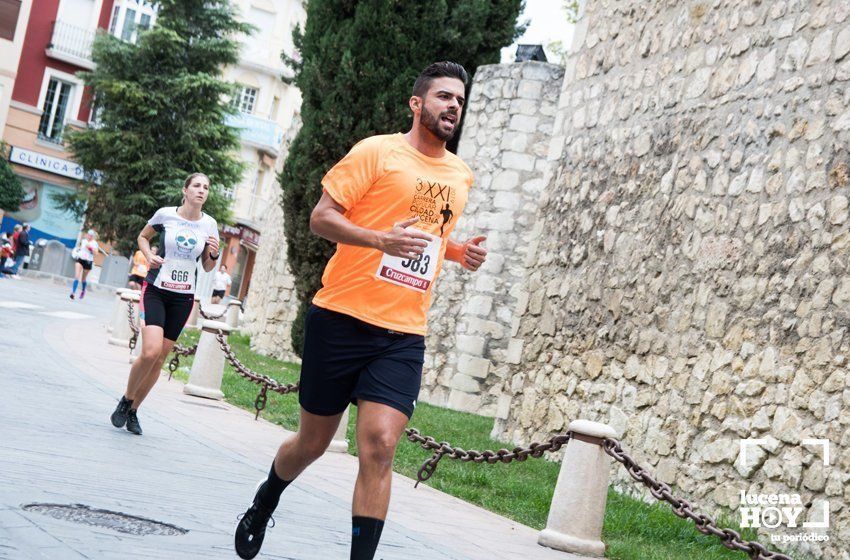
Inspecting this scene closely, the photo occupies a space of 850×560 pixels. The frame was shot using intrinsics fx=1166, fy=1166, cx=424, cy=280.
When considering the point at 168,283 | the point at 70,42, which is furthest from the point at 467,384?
the point at 70,42

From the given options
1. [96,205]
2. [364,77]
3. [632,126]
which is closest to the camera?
[632,126]

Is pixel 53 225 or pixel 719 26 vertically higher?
pixel 719 26

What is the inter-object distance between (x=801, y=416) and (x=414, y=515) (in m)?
2.61

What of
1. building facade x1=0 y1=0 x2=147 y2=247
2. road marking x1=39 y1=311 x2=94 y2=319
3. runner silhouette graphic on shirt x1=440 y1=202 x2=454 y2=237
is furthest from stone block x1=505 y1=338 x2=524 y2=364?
building facade x1=0 y1=0 x2=147 y2=247

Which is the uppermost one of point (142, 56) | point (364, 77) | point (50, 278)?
point (142, 56)

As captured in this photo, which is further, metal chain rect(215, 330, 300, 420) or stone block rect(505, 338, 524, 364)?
stone block rect(505, 338, 524, 364)

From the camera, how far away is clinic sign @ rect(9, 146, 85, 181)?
43.4 metres

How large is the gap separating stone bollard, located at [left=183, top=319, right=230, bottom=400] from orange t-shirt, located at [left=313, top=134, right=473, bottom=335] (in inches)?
317

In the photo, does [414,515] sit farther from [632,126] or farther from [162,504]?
[632,126]

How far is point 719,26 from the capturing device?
33.1 feet

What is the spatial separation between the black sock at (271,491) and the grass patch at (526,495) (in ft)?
8.71

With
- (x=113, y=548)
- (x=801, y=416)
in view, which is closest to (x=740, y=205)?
(x=801, y=416)

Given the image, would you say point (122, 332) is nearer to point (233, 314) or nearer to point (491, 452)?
point (233, 314)

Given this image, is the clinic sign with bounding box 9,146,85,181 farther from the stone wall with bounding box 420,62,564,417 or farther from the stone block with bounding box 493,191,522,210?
the stone block with bounding box 493,191,522,210
